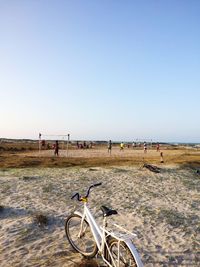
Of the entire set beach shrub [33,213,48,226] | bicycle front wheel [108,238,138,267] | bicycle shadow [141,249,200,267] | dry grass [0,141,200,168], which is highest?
dry grass [0,141,200,168]

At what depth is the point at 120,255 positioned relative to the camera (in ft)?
24.3

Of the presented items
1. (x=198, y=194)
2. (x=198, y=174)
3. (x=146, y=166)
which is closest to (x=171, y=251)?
(x=198, y=194)

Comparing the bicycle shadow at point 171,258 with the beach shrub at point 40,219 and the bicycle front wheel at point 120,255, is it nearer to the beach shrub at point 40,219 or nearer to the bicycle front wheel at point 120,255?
the bicycle front wheel at point 120,255

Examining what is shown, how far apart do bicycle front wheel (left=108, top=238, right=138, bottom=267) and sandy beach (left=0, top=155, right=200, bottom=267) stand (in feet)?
4.85

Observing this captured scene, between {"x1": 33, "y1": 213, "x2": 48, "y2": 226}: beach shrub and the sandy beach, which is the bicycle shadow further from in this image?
{"x1": 33, "y1": 213, "x2": 48, "y2": 226}: beach shrub

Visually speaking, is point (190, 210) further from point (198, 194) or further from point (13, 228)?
point (13, 228)

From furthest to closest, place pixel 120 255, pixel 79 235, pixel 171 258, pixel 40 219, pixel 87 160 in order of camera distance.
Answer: pixel 87 160 < pixel 40 219 < pixel 79 235 < pixel 171 258 < pixel 120 255

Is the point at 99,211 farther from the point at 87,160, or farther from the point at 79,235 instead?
the point at 87,160

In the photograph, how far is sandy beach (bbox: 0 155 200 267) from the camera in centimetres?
946

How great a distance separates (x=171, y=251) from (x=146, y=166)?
13.2 metres

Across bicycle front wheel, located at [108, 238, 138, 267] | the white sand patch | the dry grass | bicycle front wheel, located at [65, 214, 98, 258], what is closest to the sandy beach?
the white sand patch

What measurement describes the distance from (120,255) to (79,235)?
2.24 meters

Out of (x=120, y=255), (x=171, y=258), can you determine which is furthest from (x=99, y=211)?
(x=120, y=255)

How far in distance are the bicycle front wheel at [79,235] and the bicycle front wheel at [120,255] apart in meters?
1.52
